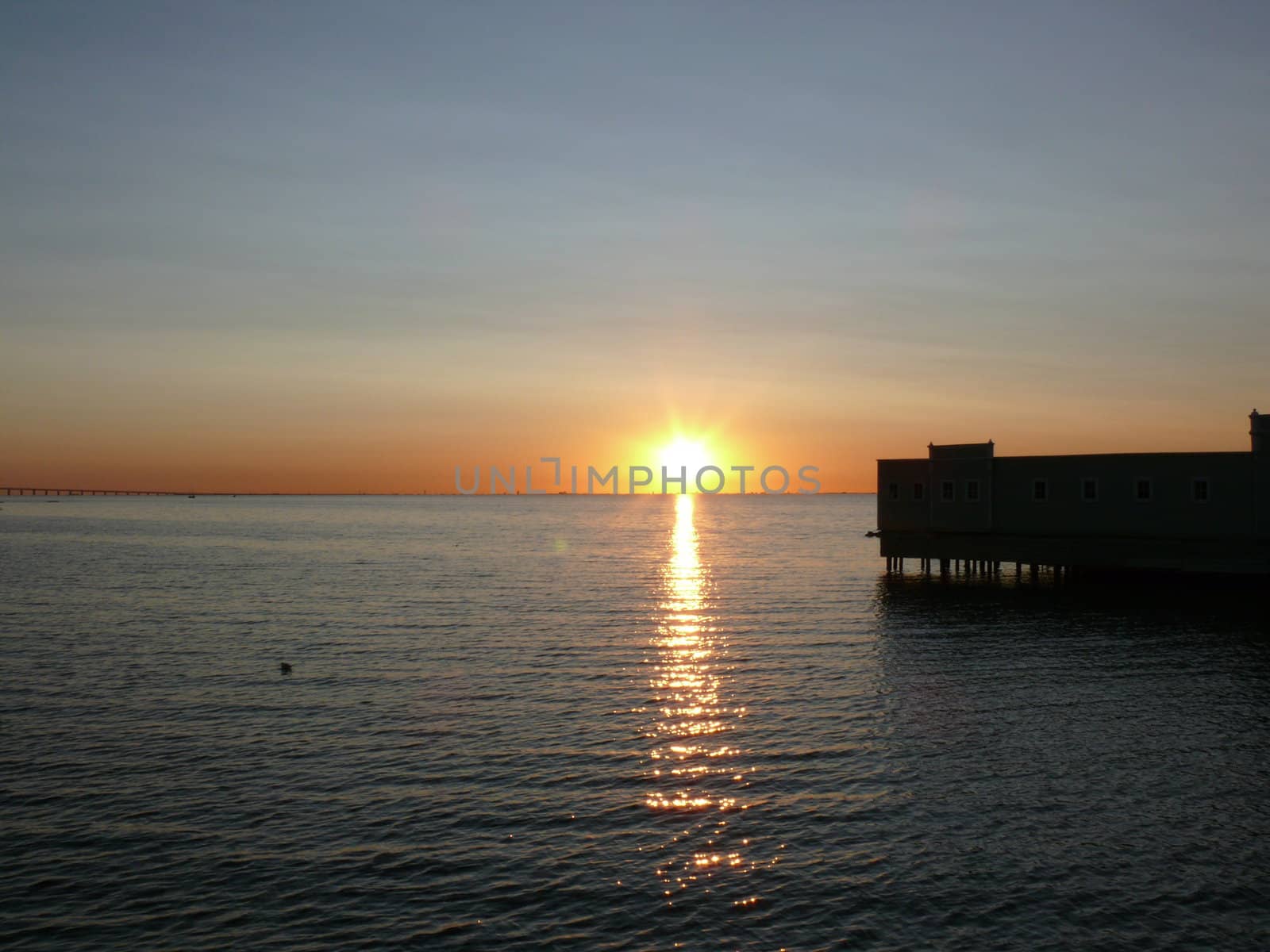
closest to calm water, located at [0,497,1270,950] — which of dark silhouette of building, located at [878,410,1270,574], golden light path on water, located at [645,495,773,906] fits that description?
golden light path on water, located at [645,495,773,906]

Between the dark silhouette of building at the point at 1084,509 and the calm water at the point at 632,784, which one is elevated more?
the dark silhouette of building at the point at 1084,509

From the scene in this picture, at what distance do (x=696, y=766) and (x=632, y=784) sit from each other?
8.74 ft

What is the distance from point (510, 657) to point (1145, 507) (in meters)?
51.2

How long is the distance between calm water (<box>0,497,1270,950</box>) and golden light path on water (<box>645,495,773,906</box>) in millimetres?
136

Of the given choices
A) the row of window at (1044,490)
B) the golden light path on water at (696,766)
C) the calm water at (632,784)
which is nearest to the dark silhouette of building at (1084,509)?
the row of window at (1044,490)

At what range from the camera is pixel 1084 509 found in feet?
254

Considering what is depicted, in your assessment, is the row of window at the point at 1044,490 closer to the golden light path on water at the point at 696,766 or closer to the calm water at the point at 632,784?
the calm water at the point at 632,784

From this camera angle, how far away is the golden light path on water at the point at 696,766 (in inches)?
872

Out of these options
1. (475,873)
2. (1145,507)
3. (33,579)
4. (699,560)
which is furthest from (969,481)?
(33,579)

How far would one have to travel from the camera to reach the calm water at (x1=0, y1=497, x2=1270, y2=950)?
19.8 m

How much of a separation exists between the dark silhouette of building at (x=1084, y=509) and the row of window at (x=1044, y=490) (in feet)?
0.23

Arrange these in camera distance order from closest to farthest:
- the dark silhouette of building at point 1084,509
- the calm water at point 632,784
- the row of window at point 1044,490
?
the calm water at point 632,784
the dark silhouette of building at point 1084,509
the row of window at point 1044,490

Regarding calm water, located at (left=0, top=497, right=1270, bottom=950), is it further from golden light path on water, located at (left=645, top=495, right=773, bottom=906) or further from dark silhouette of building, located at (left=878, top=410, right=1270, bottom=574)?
dark silhouette of building, located at (left=878, top=410, right=1270, bottom=574)

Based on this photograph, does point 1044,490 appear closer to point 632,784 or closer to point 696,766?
Result: point 696,766
